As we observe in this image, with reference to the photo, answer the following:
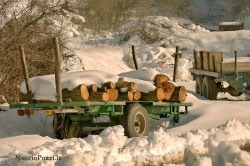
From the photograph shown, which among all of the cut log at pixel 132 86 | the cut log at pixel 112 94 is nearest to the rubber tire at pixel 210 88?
the cut log at pixel 132 86

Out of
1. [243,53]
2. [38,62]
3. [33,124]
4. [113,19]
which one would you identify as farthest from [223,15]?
[33,124]

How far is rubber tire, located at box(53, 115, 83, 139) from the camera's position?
10.8 meters

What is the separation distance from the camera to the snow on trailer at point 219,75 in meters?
16.6

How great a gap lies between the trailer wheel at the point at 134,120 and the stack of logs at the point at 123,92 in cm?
19

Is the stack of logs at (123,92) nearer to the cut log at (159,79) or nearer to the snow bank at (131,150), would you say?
the cut log at (159,79)

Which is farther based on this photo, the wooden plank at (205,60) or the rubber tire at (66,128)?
the wooden plank at (205,60)

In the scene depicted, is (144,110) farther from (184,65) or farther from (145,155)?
(184,65)

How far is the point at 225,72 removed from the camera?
1688 cm

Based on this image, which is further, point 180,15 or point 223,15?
point 223,15

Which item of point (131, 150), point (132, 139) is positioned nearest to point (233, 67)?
point (132, 139)

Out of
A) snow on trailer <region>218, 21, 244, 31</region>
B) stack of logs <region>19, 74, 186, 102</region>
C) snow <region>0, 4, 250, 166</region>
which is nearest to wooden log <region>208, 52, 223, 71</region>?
snow <region>0, 4, 250, 166</region>

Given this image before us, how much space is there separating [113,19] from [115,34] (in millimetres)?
11307

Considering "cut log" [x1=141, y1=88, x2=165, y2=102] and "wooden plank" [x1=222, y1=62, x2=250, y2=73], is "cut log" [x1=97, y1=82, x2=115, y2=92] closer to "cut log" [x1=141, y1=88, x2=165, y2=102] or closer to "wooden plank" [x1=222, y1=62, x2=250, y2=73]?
"cut log" [x1=141, y1=88, x2=165, y2=102]

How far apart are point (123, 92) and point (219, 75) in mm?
6917
